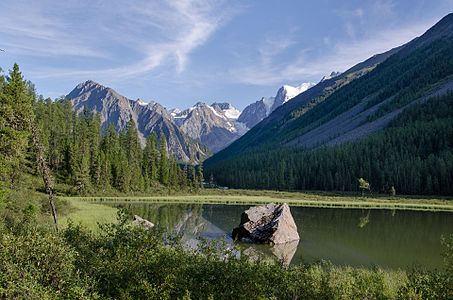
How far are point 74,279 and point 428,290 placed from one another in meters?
12.2

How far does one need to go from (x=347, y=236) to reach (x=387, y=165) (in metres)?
114

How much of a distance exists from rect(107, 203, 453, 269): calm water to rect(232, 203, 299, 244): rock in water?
1699 millimetres

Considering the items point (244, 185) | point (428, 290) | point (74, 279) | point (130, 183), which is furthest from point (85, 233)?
point (244, 185)

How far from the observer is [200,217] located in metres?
68.8

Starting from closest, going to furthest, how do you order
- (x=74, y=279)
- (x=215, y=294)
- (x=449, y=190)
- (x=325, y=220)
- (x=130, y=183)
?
(x=74, y=279) < (x=215, y=294) < (x=325, y=220) < (x=130, y=183) < (x=449, y=190)

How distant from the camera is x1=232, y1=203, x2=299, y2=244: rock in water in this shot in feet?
153

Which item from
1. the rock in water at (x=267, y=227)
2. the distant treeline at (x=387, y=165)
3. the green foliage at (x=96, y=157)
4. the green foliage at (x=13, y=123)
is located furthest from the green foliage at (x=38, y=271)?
the distant treeline at (x=387, y=165)

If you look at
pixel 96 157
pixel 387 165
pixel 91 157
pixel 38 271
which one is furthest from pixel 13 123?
pixel 387 165

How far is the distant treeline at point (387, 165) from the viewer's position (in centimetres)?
14180

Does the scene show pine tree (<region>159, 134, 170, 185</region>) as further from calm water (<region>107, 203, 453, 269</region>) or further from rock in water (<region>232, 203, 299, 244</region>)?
rock in water (<region>232, 203, 299, 244</region>)

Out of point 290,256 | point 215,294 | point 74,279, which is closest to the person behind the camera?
point 74,279

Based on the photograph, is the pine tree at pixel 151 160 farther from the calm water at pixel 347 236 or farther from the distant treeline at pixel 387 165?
the calm water at pixel 347 236

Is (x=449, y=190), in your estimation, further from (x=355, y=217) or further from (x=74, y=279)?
(x=74, y=279)

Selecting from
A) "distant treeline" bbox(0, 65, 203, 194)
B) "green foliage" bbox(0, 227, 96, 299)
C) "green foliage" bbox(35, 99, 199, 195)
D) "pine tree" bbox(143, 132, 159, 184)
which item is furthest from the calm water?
"pine tree" bbox(143, 132, 159, 184)
